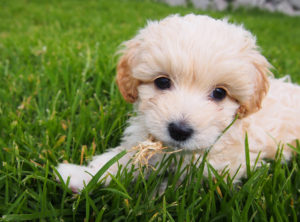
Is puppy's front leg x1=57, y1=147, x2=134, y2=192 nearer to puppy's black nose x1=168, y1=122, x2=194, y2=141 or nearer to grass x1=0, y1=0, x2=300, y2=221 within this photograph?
grass x1=0, y1=0, x2=300, y2=221

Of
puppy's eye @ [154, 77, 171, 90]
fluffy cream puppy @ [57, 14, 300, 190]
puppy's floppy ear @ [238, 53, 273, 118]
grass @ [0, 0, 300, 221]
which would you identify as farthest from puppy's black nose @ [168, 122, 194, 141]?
puppy's floppy ear @ [238, 53, 273, 118]

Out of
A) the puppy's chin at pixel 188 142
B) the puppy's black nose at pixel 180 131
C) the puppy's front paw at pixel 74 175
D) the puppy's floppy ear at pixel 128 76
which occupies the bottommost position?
the puppy's front paw at pixel 74 175

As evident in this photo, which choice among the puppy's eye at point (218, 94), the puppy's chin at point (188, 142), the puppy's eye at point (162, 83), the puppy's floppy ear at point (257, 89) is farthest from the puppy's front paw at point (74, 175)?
the puppy's floppy ear at point (257, 89)

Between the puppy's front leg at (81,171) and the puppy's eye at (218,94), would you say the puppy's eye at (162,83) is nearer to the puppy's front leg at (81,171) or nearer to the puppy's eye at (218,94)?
the puppy's eye at (218,94)

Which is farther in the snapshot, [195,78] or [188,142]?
[195,78]

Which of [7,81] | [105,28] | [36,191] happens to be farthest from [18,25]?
[36,191]

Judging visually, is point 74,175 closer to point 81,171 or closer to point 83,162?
point 81,171

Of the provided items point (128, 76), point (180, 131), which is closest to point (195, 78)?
point (180, 131)
